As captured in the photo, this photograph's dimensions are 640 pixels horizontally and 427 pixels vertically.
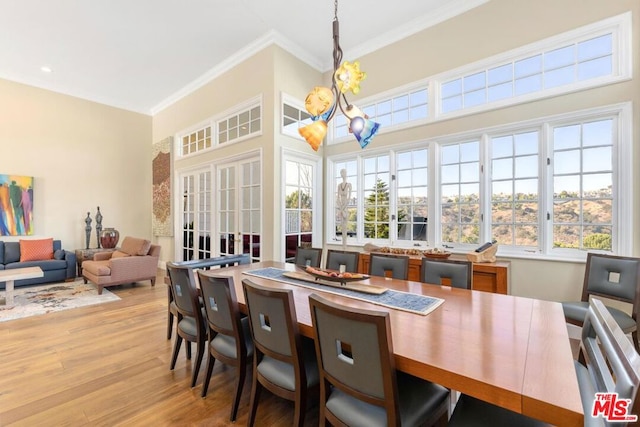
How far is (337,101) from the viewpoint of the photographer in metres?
2.31

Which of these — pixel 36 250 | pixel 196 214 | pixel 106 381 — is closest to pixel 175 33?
pixel 196 214

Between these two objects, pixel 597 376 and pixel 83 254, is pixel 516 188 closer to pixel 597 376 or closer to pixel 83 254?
pixel 597 376

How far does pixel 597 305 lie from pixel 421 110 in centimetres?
321

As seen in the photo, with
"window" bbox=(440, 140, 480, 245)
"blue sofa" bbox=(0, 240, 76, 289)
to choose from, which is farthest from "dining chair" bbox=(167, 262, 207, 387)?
"blue sofa" bbox=(0, 240, 76, 289)

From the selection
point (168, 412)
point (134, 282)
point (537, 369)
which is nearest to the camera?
point (537, 369)

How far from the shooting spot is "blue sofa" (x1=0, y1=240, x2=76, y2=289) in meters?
4.91

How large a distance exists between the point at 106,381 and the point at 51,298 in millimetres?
3194

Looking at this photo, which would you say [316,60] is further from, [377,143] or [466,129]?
[466,129]

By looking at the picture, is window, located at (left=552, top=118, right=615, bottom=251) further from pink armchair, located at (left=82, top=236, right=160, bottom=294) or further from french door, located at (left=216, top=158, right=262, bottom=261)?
pink armchair, located at (left=82, top=236, right=160, bottom=294)

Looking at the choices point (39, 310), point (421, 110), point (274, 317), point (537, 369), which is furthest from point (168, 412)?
point (421, 110)

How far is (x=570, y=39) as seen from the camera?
2949 millimetres

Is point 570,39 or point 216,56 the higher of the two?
point 216,56

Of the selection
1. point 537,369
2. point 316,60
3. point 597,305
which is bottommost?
point 537,369

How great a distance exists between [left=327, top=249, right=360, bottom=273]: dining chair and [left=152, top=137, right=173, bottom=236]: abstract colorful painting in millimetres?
4821
